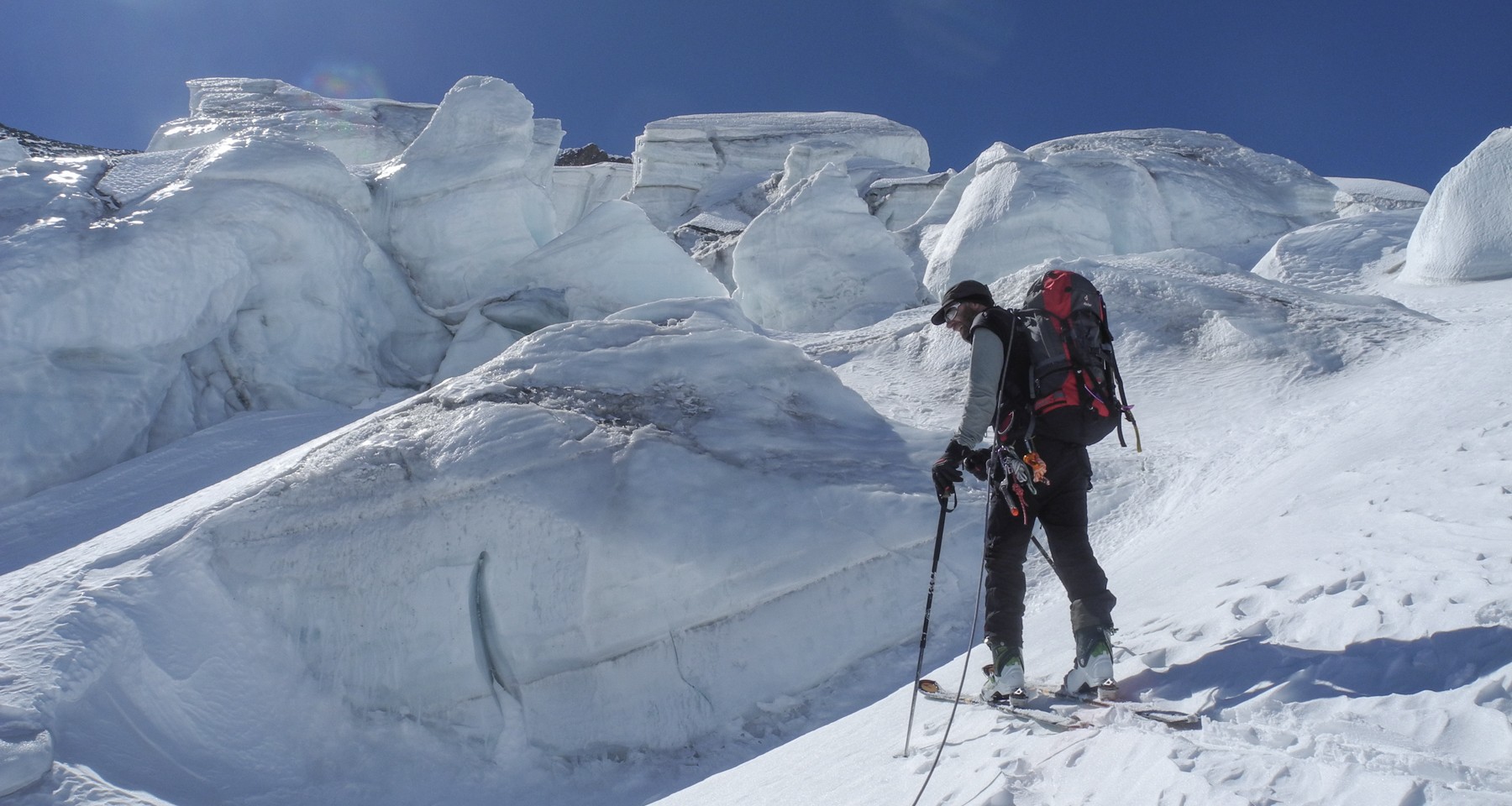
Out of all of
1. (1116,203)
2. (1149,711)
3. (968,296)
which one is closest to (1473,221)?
(1116,203)

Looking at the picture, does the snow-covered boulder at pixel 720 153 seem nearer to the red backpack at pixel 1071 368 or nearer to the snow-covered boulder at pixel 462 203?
the snow-covered boulder at pixel 462 203

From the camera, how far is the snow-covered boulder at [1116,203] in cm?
1539

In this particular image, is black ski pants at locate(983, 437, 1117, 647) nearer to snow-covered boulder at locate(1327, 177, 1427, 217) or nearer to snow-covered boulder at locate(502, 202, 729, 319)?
snow-covered boulder at locate(502, 202, 729, 319)

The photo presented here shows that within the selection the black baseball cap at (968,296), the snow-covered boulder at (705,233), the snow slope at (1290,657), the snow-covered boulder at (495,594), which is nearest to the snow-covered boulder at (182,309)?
the snow-covered boulder at (495,594)

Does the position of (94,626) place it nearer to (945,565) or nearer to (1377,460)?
(945,565)

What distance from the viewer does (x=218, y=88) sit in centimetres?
3034

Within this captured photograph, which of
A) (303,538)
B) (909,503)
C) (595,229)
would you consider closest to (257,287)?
(595,229)

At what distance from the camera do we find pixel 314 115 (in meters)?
29.6

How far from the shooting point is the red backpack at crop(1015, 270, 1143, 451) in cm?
353

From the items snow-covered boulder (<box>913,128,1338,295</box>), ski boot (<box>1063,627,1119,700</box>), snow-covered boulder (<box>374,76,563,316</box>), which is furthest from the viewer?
snow-covered boulder (<box>374,76,563,316</box>)

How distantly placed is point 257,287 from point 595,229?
4.72 meters

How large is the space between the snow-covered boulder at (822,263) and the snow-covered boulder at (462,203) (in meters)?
4.02

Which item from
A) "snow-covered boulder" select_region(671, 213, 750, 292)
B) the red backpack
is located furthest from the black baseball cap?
"snow-covered boulder" select_region(671, 213, 750, 292)

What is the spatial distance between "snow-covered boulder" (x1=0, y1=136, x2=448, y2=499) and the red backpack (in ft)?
33.0
